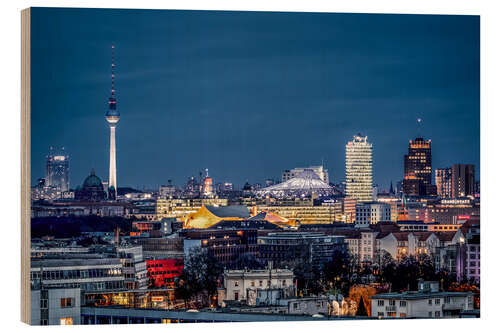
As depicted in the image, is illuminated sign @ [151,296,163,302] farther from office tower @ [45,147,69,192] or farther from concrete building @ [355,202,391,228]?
concrete building @ [355,202,391,228]

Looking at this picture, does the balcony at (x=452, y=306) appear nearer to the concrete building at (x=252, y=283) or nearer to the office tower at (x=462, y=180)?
the office tower at (x=462, y=180)

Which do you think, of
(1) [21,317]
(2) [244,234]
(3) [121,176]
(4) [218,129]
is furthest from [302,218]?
(1) [21,317]

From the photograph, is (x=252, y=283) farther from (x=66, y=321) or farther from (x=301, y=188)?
(x=301, y=188)

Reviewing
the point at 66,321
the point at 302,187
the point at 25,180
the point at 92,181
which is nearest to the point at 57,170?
the point at 92,181

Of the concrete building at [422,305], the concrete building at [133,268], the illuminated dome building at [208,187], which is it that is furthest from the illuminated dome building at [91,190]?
the concrete building at [422,305]

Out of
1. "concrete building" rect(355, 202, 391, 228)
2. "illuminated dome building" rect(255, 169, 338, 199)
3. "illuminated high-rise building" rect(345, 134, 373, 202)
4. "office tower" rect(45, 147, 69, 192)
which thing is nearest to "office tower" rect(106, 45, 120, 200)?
"office tower" rect(45, 147, 69, 192)

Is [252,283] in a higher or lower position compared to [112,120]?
lower
